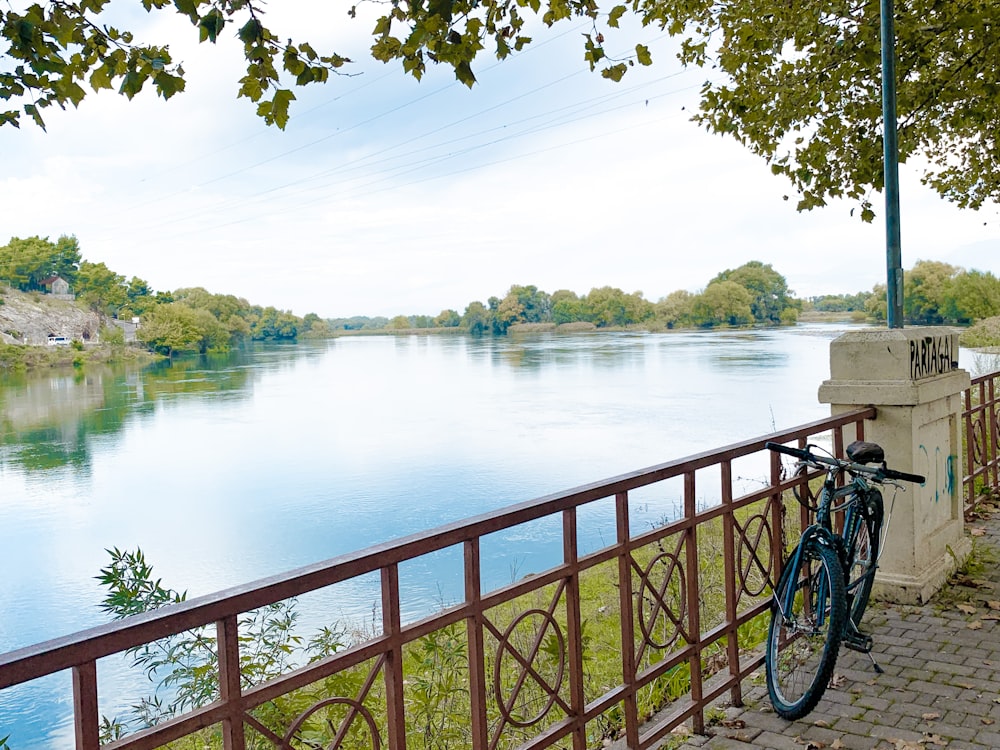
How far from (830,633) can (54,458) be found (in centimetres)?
4285

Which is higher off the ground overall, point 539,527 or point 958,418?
point 958,418

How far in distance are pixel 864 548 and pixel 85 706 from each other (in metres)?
3.75

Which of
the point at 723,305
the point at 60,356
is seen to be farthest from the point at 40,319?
the point at 723,305

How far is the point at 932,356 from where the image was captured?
17.4ft

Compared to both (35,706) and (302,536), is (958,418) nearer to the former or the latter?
(35,706)

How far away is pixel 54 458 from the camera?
1547 inches

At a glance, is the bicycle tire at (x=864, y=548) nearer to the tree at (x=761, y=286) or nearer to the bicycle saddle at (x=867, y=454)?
the bicycle saddle at (x=867, y=454)

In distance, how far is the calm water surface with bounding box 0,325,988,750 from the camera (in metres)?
19.7

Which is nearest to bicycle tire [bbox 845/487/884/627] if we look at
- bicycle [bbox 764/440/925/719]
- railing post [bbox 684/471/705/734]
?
bicycle [bbox 764/440/925/719]

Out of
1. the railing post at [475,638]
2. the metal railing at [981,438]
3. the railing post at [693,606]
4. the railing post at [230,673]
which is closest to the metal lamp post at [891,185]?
the metal railing at [981,438]

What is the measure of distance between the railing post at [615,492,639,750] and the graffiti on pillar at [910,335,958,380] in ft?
9.24

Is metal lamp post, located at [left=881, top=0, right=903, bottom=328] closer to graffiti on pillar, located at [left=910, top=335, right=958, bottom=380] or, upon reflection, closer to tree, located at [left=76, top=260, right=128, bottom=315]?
graffiti on pillar, located at [left=910, top=335, right=958, bottom=380]

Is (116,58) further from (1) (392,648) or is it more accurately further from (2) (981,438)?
(2) (981,438)

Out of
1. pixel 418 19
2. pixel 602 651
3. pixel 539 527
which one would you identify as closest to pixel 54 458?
pixel 539 527
